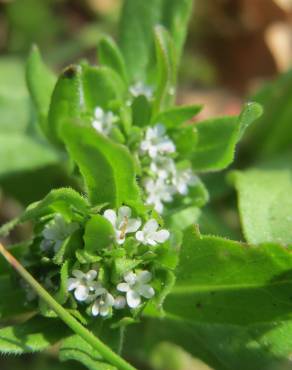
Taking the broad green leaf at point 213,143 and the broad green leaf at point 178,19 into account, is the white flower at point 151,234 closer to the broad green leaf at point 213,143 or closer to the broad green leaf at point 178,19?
the broad green leaf at point 213,143

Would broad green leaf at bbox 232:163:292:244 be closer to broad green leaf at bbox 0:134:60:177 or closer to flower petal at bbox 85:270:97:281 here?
flower petal at bbox 85:270:97:281

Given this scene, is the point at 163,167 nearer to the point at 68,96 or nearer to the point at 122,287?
the point at 68,96

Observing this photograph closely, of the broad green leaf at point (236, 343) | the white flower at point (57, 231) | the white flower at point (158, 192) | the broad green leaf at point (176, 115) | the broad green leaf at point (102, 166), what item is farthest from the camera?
the broad green leaf at point (176, 115)

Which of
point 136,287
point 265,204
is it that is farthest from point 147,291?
point 265,204

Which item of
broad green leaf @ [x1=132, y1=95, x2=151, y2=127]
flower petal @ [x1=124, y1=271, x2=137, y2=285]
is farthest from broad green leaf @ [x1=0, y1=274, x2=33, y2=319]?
broad green leaf @ [x1=132, y1=95, x2=151, y2=127]

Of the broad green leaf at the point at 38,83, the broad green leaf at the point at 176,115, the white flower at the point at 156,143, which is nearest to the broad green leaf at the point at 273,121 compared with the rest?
the broad green leaf at the point at 176,115

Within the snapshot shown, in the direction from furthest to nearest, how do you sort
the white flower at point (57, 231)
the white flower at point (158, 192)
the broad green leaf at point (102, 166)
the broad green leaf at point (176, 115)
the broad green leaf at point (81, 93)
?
the broad green leaf at point (176, 115)
the white flower at point (158, 192)
the broad green leaf at point (81, 93)
the white flower at point (57, 231)
the broad green leaf at point (102, 166)

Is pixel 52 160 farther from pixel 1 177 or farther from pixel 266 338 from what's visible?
pixel 266 338

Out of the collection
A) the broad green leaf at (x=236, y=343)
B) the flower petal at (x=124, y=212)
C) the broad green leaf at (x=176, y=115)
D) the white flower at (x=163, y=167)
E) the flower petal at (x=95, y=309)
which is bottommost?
the broad green leaf at (x=236, y=343)

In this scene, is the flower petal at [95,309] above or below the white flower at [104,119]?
below
